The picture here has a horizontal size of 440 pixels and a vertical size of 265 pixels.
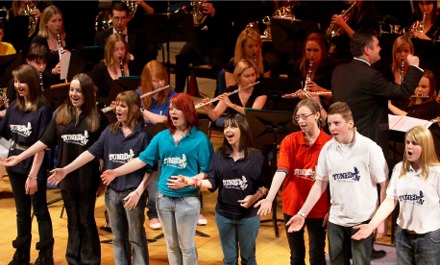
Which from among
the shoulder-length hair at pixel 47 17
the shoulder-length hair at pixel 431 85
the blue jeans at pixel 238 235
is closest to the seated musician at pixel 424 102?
the shoulder-length hair at pixel 431 85

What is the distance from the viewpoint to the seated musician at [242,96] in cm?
769

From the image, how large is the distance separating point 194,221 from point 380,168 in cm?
135

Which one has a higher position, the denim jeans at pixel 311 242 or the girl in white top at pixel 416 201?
the girl in white top at pixel 416 201

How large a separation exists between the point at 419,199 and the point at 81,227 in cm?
262

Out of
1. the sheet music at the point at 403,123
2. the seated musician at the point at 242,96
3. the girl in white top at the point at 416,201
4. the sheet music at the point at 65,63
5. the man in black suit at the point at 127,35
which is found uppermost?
the man in black suit at the point at 127,35

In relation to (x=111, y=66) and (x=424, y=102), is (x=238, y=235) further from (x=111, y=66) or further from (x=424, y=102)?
(x=111, y=66)

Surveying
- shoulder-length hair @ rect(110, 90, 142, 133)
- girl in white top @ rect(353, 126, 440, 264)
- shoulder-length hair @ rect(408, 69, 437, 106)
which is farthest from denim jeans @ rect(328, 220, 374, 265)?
shoulder-length hair @ rect(408, 69, 437, 106)

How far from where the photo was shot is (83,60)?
873cm

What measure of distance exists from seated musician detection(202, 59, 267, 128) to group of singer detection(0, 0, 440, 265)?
13mm

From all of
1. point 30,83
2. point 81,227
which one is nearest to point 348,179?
point 81,227

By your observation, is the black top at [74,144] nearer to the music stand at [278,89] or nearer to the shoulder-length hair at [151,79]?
the shoulder-length hair at [151,79]

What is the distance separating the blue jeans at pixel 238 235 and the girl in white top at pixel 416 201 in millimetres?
770

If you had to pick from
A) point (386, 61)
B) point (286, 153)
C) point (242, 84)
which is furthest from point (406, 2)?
point (286, 153)

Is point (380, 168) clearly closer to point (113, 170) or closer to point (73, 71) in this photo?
point (113, 170)
